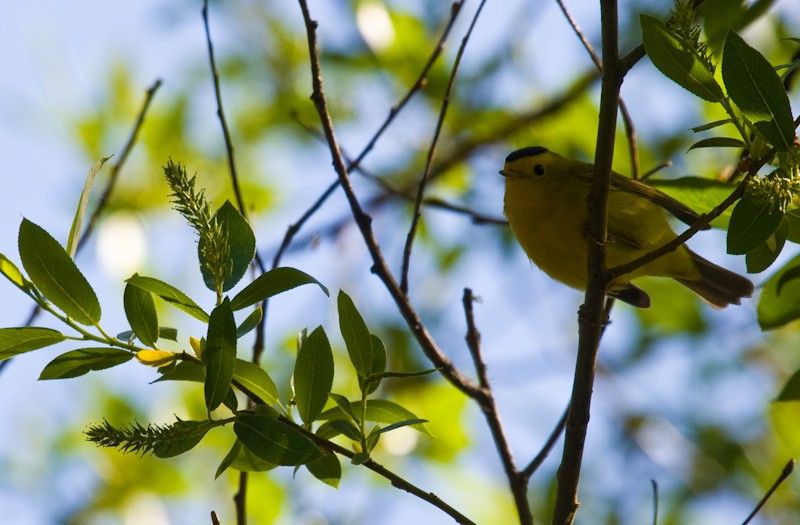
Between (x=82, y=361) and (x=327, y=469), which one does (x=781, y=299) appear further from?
(x=82, y=361)

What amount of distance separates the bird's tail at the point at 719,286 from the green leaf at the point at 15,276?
12.2 ft

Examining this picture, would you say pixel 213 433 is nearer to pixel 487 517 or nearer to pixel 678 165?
pixel 487 517

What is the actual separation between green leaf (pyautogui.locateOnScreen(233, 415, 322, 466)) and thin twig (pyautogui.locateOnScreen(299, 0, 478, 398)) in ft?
3.19

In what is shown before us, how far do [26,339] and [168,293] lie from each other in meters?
0.28

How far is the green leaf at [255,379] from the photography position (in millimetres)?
1625

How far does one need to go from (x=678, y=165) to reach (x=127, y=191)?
311 cm

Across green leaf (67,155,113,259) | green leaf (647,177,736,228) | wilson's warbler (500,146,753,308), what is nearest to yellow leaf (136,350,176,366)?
green leaf (67,155,113,259)

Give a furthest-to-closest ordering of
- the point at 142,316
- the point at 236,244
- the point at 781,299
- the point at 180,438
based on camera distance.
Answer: the point at 781,299 < the point at 236,244 < the point at 142,316 < the point at 180,438

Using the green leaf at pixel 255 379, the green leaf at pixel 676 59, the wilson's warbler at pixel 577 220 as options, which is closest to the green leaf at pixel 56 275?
the green leaf at pixel 255 379

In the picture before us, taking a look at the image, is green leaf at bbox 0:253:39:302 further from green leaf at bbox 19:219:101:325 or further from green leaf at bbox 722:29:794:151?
green leaf at bbox 722:29:794:151

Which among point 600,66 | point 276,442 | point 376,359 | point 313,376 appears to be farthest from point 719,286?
point 276,442

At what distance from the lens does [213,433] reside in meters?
3.99

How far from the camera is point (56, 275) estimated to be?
1511mm

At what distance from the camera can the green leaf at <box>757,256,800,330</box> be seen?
1.80 metres
